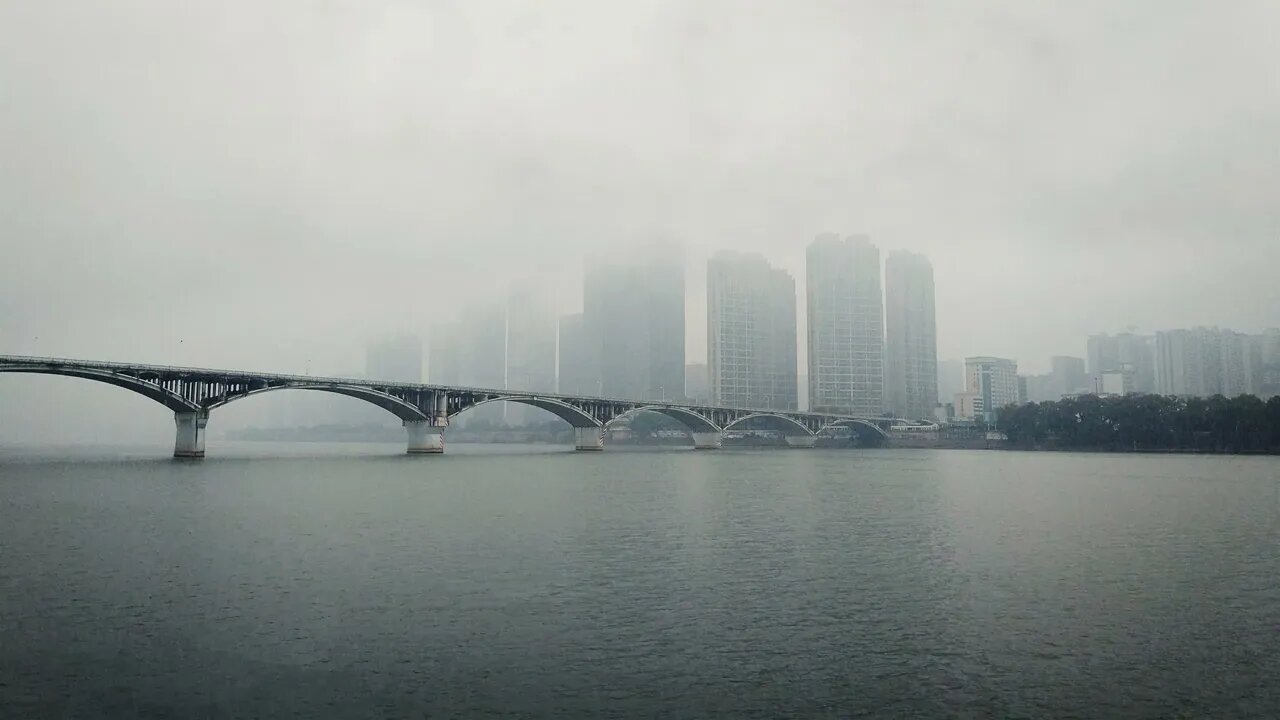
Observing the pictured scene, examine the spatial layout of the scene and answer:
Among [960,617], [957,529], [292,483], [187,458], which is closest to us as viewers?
[960,617]

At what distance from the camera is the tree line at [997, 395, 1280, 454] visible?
12231 cm

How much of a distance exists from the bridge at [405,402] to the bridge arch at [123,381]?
7cm

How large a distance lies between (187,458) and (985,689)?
96.9 metres

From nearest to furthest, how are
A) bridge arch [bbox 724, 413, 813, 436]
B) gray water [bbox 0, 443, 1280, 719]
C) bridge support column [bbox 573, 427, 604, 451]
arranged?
1. gray water [bbox 0, 443, 1280, 719]
2. bridge support column [bbox 573, 427, 604, 451]
3. bridge arch [bbox 724, 413, 813, 436]

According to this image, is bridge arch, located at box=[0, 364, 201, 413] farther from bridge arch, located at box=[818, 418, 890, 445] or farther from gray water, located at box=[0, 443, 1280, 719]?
bridge arch, located at box=[818, 418, 890, 445]

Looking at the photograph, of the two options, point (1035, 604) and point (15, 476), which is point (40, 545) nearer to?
point (1035, 604)

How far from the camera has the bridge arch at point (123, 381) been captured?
73.1 meters

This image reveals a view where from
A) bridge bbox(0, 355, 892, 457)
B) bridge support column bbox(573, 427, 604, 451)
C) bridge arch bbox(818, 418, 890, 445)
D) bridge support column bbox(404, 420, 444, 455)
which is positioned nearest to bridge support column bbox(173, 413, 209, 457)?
bridge bbox(0, 355, 892, 457)

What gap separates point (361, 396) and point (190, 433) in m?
20.2

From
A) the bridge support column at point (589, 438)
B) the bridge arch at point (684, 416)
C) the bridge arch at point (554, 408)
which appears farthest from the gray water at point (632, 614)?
the bridge arch at point (684, 416)

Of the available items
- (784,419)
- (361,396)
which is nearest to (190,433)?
(361,396)

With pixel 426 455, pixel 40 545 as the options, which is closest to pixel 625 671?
pixel 40 545

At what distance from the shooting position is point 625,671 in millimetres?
13609

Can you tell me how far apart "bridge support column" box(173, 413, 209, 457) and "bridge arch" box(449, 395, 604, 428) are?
111 ft
